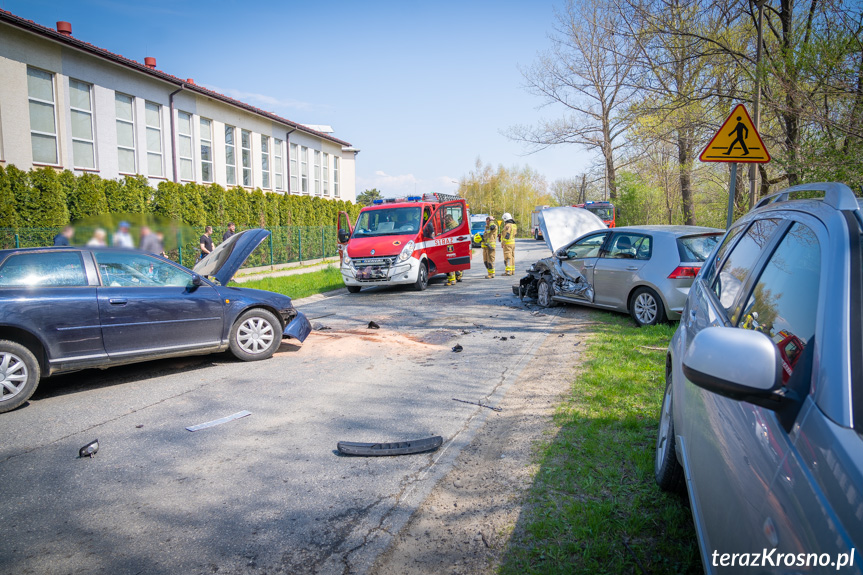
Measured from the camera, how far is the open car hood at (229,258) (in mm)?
7746

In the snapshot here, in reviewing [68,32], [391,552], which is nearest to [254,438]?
[391,552]

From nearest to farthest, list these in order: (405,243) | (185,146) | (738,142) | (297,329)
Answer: (738,142) → (297,329) → (405,243) → (185,146)

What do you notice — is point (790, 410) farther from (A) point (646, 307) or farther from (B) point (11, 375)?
(A) point (646, 307)

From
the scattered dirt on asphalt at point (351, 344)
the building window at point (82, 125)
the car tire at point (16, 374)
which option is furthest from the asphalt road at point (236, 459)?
the building window at point (82, 125)

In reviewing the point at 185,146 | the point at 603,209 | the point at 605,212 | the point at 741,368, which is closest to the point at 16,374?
the point at 741,368

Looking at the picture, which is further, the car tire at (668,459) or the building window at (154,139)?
the building window at (154,139)

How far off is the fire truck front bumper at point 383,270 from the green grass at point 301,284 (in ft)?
4.66

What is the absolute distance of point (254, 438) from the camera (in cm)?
477

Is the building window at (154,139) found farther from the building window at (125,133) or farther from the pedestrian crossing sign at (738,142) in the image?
the pedestrian crossing sign at (738,142)

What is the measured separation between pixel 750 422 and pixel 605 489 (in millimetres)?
2076

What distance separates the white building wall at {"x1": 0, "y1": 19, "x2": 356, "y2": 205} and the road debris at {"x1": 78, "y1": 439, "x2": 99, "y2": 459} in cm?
1471

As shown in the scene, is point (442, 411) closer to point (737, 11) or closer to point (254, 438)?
point (254, 438)

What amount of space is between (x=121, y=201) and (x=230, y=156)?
30.3 ft

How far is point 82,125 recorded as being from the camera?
18.1m
